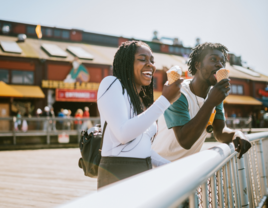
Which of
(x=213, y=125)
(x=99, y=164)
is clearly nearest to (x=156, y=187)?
(x=99, y=164)

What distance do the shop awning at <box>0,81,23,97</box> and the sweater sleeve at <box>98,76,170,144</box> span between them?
20.5 m

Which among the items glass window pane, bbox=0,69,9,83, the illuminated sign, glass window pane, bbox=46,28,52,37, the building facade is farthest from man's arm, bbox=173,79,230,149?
glass window pane, bbox=46,28,52,37

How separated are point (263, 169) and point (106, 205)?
11.1 feet

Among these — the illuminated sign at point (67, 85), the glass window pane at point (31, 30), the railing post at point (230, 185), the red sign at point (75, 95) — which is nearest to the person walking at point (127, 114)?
the railing post at point (230, 185)

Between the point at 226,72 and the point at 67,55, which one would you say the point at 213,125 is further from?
the point at 67,55

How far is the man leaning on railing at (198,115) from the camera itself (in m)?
1.88

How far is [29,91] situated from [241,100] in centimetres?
2435

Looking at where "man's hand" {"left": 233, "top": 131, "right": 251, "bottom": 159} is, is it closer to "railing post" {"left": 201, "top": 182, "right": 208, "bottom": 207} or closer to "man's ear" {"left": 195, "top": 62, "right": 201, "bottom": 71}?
"man's ear" {"left": 195, "top": 62, "right": 201, "bottom": 71}

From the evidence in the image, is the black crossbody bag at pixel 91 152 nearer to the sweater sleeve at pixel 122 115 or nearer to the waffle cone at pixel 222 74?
the sweater sleeve at pixel 122 115

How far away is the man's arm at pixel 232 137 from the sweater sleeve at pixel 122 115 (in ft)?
3.30

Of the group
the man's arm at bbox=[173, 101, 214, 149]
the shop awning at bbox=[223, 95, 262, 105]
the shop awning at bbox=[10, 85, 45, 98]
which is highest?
the man's arm at bbox=[173, 101, 214, 149]

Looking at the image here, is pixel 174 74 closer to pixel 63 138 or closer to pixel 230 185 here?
pixel 230 185

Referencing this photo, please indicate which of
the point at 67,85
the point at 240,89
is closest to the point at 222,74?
the point at 67,85

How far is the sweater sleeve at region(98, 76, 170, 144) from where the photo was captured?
1334 millimetres
